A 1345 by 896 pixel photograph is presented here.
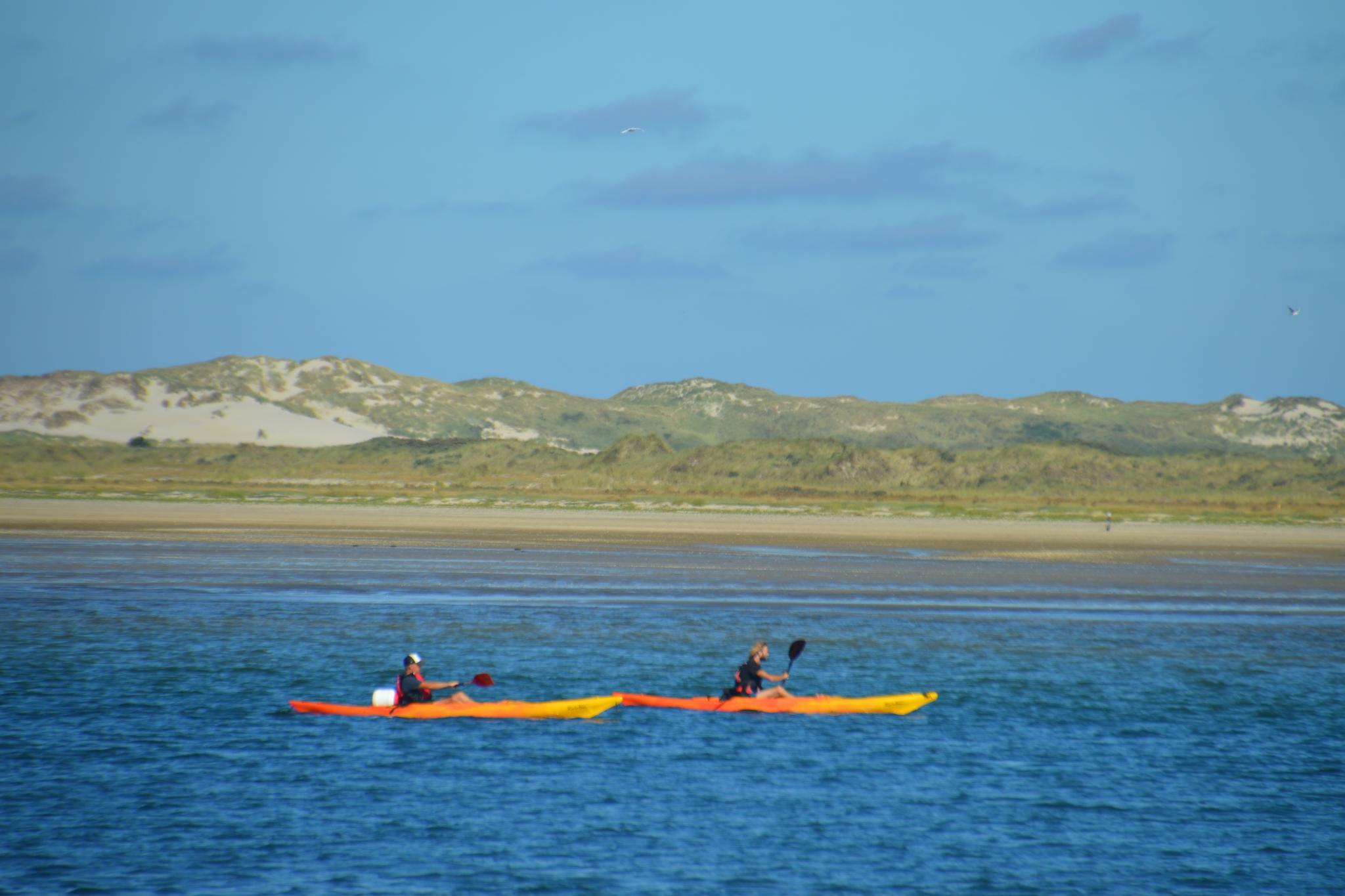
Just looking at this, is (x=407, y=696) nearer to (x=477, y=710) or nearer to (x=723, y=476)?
(x=477, y=710)

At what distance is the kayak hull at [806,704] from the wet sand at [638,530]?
131 ft

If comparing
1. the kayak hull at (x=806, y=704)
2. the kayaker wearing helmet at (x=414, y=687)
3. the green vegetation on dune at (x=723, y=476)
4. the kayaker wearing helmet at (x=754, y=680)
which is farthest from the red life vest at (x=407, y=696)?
the green vegetation on dune at (x=723, y=476)

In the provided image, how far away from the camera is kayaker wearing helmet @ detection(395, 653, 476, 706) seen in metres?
23.4

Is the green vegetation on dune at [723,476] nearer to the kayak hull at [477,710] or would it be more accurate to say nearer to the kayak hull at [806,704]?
the kayak hull at [806,704]

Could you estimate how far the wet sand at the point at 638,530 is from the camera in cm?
6856

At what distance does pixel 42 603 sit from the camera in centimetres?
3856

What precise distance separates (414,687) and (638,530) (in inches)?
2196

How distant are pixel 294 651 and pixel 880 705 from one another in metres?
13.8

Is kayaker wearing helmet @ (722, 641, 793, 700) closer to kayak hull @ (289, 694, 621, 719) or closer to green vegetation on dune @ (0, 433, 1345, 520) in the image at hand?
kayak hull @ (289, 694, 621, 719)

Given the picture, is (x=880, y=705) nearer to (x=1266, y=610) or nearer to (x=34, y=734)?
(x=34, y=734)

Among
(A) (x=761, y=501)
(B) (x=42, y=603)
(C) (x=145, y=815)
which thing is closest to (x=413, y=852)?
(C) (x=145, y=815)

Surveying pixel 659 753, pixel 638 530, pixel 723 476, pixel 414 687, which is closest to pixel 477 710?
pixel 414 687

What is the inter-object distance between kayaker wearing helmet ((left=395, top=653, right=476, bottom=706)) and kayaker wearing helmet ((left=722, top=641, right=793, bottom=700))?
481cm

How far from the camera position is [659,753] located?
21.6 metres
